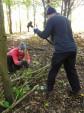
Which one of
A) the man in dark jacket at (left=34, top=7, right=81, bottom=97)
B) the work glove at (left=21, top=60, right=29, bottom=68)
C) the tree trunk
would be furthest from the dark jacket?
the work glove at (left=21, top=60, right=29, bottom=68)

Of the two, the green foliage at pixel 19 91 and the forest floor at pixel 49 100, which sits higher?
the green foliage at pixel 19 91

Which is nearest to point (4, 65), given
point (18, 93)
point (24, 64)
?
point (18, 93)

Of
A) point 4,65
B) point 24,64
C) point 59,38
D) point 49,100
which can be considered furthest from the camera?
point 24,64

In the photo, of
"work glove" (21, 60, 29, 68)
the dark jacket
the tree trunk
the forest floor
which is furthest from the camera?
"work glove" (21, 60, 29, 68)

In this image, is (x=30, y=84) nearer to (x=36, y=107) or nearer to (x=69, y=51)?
(x=36, y=107)

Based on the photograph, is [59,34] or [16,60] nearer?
[59,34]

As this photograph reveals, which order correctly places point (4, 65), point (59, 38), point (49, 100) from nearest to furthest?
point (4, 65) < point (59, 38) < point (49, 100)

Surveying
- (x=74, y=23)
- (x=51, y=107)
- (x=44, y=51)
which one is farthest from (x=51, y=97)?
(x=74, y=23)

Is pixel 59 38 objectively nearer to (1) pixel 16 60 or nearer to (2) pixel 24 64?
(2) pixel 24 64

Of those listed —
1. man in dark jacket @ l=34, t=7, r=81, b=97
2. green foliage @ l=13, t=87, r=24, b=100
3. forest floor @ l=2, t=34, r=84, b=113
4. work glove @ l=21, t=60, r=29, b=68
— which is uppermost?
man in dark jacket @ l=34, t=7, r=81, b=97

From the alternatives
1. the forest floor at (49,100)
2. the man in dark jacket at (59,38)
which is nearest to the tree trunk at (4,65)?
the forest floor at (49,100)

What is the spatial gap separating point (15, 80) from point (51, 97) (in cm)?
102

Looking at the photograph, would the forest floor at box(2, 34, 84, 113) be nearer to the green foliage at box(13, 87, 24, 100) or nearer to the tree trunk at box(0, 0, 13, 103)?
the green foliage at box(13, 87, 24, 100)

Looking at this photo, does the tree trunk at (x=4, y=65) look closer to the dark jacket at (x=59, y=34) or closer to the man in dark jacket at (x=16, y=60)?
the dark jacket at (x=59, y=34)
